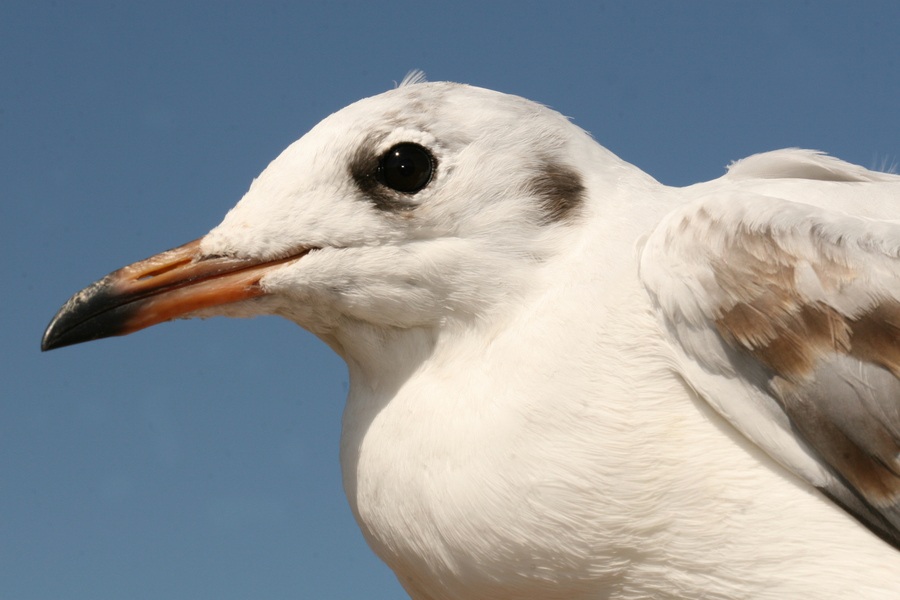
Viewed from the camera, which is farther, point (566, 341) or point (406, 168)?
point (406, 168)

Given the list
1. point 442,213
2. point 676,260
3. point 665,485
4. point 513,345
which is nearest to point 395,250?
point 442,213

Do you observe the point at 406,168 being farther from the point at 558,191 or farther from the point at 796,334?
the point at 796,334

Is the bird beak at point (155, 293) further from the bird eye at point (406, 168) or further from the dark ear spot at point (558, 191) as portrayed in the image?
the dark ear spot at point (558, 191)

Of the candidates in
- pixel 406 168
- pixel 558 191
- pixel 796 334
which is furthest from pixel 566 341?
pixel 406 168

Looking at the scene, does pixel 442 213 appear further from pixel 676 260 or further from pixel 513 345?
pixel 676 260

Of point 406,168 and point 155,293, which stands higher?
point 406,168

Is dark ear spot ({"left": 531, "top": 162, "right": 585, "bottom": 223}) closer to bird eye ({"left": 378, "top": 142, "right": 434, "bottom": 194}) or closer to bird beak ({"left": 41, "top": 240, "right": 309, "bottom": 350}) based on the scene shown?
bird eye ({"left": 378, "top": 142, "right": 434, "bottom": 194})

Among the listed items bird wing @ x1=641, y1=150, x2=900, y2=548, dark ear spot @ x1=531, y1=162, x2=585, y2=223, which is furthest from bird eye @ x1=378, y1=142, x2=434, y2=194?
bird wing @ x1=641, y1=150, x2=900, y2=548
